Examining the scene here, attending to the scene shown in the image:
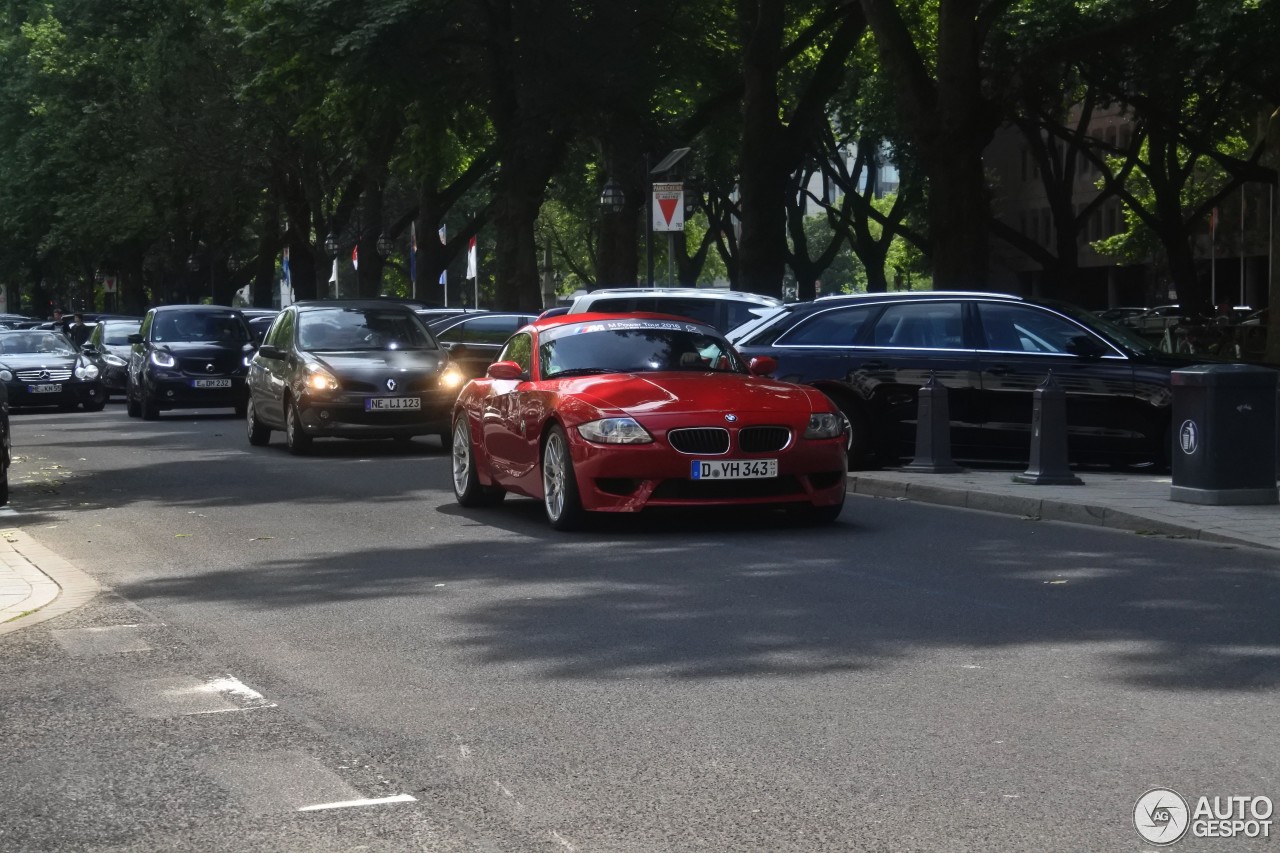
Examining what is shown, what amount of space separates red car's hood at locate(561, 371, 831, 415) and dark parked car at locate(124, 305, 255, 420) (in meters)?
18.6

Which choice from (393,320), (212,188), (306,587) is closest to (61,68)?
(212,188)

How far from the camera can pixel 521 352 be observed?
14.8 meters

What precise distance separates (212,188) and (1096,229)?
41701 mm

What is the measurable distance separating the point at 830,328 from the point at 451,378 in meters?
5.19

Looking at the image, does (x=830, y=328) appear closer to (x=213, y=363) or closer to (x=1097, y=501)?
(x=1097, y=501)

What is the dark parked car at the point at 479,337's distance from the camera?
87.2 ft

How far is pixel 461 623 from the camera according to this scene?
925 centimetres

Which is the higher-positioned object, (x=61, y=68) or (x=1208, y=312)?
(x=61, y=68)

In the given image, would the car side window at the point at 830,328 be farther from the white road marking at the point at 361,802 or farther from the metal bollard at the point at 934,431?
the white road marking at the point at 361,802

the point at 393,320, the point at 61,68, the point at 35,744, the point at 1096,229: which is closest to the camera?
the point at 35,744

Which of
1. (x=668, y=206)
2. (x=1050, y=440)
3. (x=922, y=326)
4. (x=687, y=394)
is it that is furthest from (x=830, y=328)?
(x=668, y=206)

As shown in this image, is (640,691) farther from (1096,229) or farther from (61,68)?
(1096,229)

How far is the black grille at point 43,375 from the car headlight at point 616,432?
25012mm

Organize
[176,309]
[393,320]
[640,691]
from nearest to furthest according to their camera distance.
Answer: [640,691] → [393,320] → [176,309]
